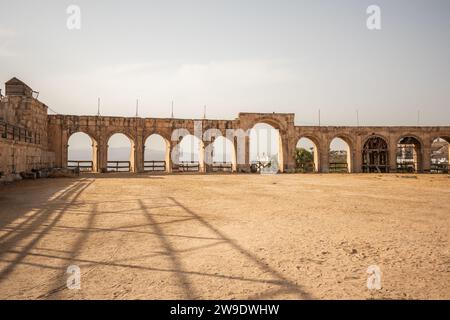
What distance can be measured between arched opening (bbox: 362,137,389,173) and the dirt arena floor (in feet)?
80.7

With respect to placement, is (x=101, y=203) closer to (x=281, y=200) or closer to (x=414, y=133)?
(x=281, y=200)

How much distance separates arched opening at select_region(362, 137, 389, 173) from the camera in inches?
1175

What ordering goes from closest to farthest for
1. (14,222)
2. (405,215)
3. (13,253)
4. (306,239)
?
(13,253), (306,239), (14,222), (405,215)

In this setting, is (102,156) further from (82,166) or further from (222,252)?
(222,252)

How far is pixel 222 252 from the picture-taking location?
4152 millimetres

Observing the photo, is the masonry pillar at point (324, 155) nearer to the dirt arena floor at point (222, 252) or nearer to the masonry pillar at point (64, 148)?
the dirt arena floor at point (222, 252)

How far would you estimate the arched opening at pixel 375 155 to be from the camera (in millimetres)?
29844

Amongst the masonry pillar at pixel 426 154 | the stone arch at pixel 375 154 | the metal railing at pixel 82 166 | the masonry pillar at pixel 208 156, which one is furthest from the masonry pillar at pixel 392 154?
the metal railing at pixel 82 166

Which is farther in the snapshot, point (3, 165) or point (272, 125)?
point (272, 125)

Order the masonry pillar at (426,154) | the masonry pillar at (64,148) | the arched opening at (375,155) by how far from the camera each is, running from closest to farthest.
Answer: the masonry pillar at (64,148), the masonry pillar at (426,154), the arched opening at (375,155)
